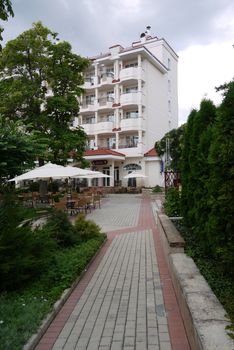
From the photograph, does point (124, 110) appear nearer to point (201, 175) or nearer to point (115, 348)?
point (201, 175)

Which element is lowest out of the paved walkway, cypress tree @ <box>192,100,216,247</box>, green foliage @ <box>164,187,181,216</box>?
the paved walkway

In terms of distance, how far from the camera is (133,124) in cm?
→ 4012

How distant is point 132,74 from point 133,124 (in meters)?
6.10

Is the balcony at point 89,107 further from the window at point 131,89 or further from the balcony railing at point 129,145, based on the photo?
the balcony railing at point 129,145

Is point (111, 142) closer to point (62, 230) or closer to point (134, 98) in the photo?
point (134, 98)

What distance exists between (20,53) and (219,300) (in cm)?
2319

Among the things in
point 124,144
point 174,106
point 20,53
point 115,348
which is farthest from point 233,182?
point 174,106

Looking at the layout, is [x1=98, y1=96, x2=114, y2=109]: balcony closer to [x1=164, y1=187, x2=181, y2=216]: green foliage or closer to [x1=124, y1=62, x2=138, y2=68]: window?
[x1=124, y1=62, x2=138, y2=68]: window

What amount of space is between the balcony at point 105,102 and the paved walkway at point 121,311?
35.9 m

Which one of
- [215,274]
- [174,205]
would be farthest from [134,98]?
[215,274]

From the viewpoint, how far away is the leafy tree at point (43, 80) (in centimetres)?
2248

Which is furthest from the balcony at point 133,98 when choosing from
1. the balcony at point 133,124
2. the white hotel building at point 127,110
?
the balcony at point 133,124

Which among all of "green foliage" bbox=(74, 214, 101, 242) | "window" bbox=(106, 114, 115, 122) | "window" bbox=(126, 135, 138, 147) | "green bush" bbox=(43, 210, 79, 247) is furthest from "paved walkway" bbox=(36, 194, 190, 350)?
"window" bbox=(106, 114, 115, 122)

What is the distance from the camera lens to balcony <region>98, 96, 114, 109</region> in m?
42.5
